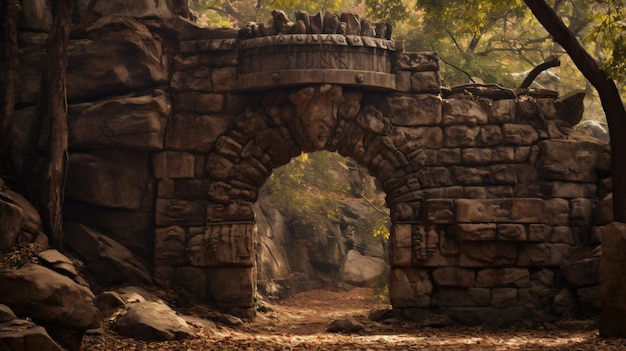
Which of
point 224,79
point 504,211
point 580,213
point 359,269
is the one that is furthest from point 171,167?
point 359,269

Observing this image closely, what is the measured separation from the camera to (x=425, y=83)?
11.7m

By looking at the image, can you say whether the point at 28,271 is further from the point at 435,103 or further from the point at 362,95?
the point at 435,103

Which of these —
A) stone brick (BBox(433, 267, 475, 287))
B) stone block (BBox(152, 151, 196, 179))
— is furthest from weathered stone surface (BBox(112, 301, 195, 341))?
stone brick (BBox(433, 267, 475, 287))

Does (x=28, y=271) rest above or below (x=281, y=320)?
above

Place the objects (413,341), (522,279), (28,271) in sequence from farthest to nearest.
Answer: (522,279) → (413,341) → (28,271)

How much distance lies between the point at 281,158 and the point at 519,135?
3755mm

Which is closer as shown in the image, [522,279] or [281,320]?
[522,279]

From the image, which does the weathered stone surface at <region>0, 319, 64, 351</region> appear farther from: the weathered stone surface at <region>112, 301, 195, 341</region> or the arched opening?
the arched opening

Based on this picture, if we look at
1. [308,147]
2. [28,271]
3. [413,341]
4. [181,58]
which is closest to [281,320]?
[308,147]

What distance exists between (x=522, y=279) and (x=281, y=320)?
4.02 meters

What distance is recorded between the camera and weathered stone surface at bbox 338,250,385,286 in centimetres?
1853

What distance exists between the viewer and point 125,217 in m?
11.5

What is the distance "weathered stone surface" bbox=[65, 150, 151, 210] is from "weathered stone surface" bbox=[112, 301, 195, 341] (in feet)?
8.25

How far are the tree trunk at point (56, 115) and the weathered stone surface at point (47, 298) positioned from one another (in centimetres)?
293
